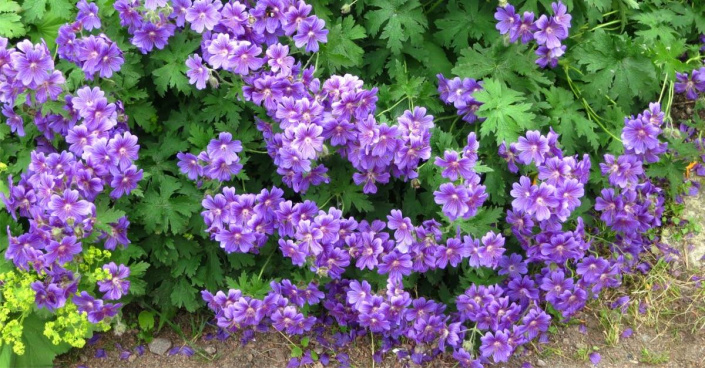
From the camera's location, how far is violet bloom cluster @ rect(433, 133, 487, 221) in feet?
9.90

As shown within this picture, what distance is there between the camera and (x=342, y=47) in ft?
11.6

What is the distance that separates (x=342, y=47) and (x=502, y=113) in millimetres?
783

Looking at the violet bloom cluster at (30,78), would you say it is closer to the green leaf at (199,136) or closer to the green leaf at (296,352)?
the green leaf at (199,136)

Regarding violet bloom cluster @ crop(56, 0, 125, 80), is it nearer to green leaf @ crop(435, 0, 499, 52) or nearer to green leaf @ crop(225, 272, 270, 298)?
green leaf @ crop(225, 272, 270, 298)

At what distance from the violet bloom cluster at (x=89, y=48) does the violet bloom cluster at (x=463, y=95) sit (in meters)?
1.41

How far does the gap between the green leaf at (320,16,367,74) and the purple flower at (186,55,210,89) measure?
556 millimetres

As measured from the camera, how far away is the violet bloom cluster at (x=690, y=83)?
4.12 m

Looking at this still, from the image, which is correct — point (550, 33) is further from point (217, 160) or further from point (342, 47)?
point (217, 160)

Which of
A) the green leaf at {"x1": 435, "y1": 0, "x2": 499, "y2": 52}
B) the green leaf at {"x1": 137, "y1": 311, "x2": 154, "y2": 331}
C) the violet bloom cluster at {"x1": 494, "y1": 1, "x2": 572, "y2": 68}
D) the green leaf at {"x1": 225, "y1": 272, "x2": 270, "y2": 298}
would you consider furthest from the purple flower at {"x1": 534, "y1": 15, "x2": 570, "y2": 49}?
the green leaf at {"x1": 137, "y1": 311, "x2": 154, "y2": 331}

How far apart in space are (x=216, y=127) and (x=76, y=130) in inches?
23.2

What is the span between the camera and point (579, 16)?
3.90 meters

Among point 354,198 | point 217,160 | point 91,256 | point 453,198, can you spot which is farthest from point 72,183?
point 453,198

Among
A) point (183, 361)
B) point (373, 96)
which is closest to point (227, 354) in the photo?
point (183, 361)

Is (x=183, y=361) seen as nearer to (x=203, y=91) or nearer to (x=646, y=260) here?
(x=203, y=91)
